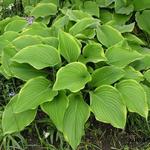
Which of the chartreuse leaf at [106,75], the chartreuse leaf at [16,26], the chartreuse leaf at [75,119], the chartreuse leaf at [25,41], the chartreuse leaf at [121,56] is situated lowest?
the chartreuse leaf at [75,119]

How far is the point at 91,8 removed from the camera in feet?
14.5

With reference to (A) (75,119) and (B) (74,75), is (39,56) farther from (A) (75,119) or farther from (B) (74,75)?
(A) (75,119)

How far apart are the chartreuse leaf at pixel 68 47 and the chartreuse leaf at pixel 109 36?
1.25 feet

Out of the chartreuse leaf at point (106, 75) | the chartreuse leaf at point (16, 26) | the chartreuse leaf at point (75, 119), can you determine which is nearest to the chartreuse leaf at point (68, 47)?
the chartreuse leaf at point (106, 75)

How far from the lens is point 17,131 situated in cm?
343

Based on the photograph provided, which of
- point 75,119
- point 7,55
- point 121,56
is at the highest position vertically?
point 7,55

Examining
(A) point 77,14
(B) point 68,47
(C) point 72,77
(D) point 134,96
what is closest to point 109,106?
(D) point 134,96

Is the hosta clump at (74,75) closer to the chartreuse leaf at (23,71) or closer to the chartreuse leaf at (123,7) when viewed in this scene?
the chartreuse leaf at (23,71)

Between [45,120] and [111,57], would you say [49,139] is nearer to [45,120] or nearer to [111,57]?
[45,120]

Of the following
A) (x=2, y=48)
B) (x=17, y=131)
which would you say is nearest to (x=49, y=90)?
(x=17, y=131)

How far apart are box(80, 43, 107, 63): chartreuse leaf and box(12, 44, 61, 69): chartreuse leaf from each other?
256mm

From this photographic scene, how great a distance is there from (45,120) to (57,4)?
1.55 metres

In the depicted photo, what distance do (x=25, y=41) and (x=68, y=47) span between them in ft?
1.40

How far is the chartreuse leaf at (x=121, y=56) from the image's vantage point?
139 inches
